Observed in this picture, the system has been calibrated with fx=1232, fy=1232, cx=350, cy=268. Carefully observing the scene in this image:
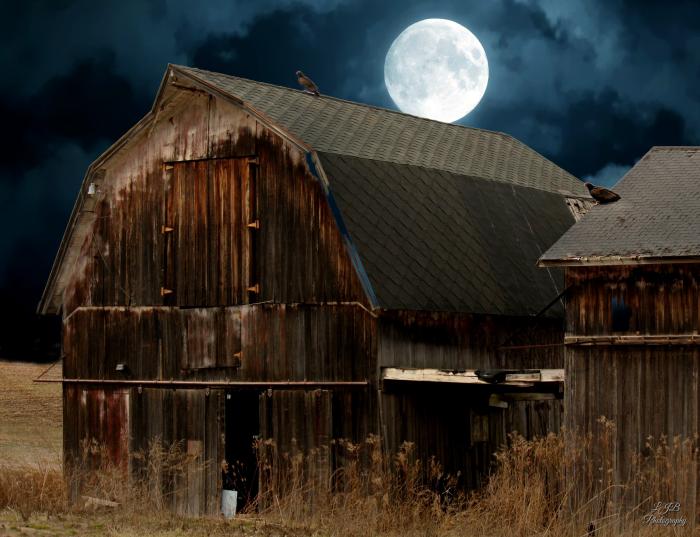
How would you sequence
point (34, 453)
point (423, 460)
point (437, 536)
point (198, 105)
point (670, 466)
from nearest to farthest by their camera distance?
point (437, 536) < point (670, 466) < point (423, 460) < point (198, 105) < point (34, 453)

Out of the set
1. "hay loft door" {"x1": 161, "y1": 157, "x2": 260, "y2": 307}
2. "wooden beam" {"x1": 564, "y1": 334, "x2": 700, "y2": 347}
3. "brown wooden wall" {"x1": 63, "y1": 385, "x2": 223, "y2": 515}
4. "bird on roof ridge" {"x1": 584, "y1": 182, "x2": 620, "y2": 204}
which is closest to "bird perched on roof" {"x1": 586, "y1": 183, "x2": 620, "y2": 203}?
"bird on roof ridge" {"x1": 584, "y1": 182, "x2": 620, "y2": 204}

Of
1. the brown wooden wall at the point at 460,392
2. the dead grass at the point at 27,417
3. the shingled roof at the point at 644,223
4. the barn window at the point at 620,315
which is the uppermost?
the shingled roof at the point at 644,223

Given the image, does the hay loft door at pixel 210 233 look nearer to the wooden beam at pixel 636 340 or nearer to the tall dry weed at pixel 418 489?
the tall dry weed at pixel 418 489

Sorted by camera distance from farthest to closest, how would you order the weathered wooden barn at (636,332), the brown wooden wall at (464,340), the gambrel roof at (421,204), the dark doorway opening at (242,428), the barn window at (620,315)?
the dark doorway opening at (242,428) < the gambrel roof at (421,204) < the brown wooden wall at (464,340) < the barn window at (620,315) < the weathered wooden barn at (636,332)

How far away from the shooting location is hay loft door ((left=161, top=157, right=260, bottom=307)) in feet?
67.2

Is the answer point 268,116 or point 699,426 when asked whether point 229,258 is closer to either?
point 268,116

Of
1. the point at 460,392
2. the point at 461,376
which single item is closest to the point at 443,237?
the point at 460,392

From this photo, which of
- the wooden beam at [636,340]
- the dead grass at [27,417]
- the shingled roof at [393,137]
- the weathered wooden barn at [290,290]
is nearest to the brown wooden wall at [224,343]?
the weathered wooden barn at [290,290]

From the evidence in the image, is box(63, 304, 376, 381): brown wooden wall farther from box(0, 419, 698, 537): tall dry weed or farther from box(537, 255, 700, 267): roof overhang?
box(537, 255, 700, 267): roof overhang

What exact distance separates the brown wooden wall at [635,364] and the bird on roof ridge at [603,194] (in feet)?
5.10

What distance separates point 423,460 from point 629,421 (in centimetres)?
381

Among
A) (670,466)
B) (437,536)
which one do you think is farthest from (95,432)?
(670,466)

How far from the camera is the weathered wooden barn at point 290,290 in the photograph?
764 inches

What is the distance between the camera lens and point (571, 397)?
17703 mm
